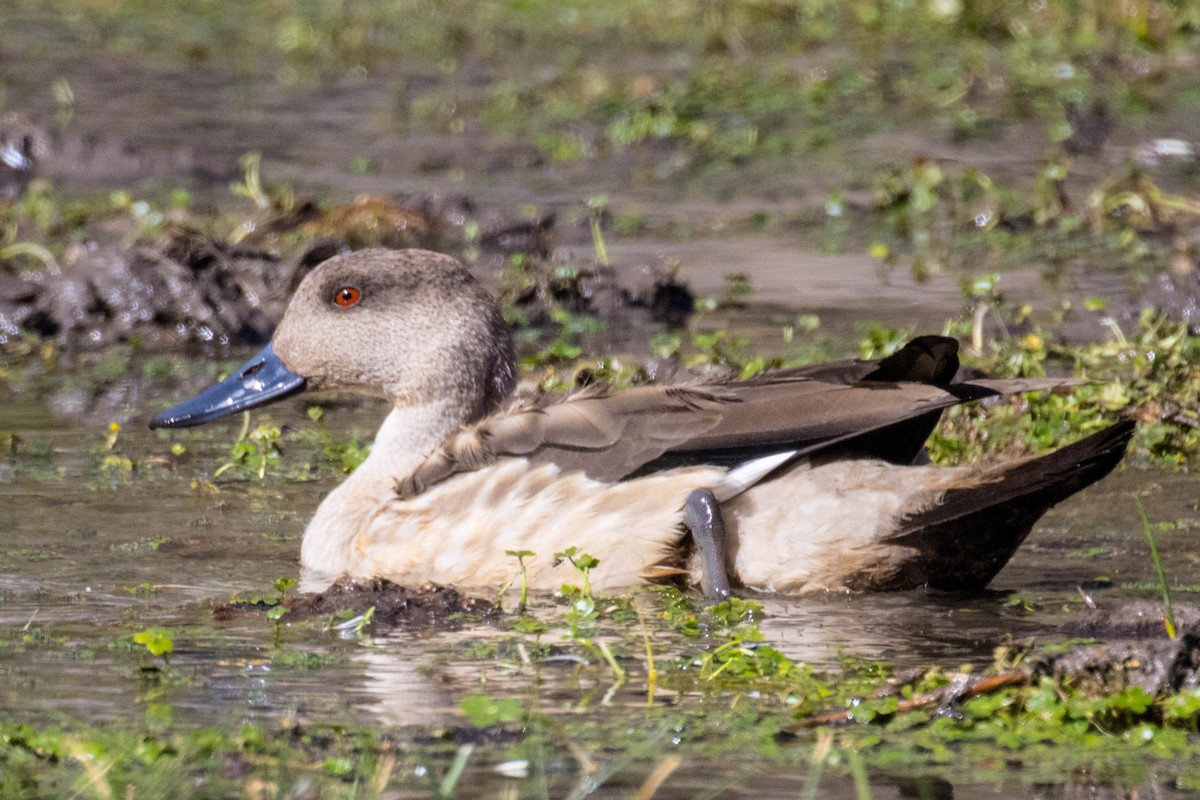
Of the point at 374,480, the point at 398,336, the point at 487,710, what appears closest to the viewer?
the point at 487,710

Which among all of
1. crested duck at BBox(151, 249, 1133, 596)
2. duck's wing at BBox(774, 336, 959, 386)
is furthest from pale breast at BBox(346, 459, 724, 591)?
duck's wing at BBox(774, 336, 959, 386)

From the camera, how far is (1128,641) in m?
4.75

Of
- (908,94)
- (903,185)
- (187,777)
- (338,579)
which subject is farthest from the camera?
(908,94)

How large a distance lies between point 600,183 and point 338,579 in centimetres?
753

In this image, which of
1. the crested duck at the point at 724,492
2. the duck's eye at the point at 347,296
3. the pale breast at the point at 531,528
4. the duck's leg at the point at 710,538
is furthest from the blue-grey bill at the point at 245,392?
the duck's leg at the point at 710,538

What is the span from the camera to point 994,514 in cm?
572

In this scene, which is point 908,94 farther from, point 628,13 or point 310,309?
point 310,309

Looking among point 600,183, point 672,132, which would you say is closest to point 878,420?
point 600,183

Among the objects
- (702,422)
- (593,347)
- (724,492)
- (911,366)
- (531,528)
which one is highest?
(911,366)

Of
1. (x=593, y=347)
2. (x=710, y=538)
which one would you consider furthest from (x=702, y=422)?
(x=593, y=347)

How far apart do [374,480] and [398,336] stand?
0.49 meters

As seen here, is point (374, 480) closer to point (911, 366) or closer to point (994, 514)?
point (911, 366)

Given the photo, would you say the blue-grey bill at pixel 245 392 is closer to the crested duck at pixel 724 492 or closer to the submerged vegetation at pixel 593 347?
the submerged vegetation at pixel 593 347

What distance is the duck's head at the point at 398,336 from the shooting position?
6.68m
